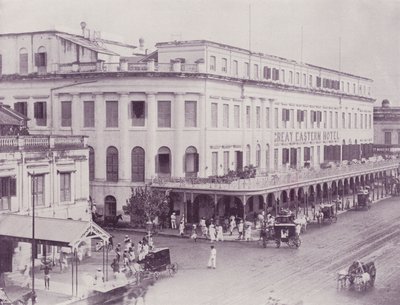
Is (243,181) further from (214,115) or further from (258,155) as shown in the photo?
(258,155)

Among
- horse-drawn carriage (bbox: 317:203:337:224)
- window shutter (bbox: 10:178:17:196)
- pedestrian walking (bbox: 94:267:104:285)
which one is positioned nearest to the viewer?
pedestrian walking (bbox: 94:267:104:285)

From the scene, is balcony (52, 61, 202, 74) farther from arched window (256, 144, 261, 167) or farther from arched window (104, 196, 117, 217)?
arched window (256, 144, 261, 167)

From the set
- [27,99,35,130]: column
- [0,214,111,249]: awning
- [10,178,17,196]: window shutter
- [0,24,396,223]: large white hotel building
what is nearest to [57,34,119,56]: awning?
[0,24,396,223]: large white hotel building

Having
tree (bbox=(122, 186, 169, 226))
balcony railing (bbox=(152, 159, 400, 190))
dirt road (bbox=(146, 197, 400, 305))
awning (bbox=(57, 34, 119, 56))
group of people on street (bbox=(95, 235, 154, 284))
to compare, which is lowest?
dirt road (bbox=(146, 197, 400, 305))

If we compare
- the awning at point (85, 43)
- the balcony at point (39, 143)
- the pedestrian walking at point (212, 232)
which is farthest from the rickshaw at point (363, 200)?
the balcony at point (39, 143)

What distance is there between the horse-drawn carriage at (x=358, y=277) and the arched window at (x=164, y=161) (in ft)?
69.9

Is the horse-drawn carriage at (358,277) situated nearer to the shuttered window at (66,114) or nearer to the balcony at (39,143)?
the balcony at (39,143)

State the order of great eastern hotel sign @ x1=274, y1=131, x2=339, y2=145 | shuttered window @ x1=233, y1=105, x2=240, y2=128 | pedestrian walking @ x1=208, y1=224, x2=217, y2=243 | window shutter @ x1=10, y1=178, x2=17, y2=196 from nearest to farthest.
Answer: window shutter @ x1=10, y1=178, x2=17, y2=196 → pedestrian walking @ x1=208, y1=224, x2=217, y2=243 → shuttered window @ x1=233, y1=105, x2=240, y2=128 → great eastern hotel sign @ x1=274, y1=131, x2=339, y2=145

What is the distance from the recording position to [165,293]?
26281mm

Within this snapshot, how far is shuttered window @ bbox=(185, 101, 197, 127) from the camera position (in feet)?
152

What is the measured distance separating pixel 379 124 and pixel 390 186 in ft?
59.9

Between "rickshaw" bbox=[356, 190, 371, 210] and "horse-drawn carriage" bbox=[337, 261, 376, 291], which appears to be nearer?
"horse-drawn carriage" bbox=[337, 261, 376, 291]

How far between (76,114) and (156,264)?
2055cm

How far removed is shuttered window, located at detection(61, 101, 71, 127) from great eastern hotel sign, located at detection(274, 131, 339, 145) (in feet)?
57.6
